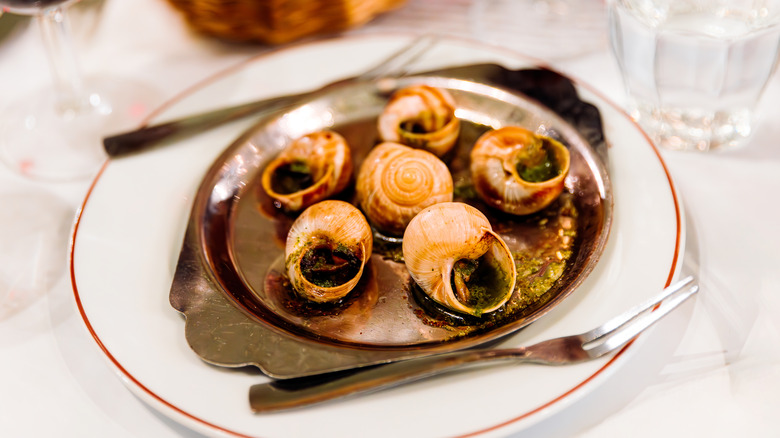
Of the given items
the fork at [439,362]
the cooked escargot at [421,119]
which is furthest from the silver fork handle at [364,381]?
the cooked escargot at [421,119]

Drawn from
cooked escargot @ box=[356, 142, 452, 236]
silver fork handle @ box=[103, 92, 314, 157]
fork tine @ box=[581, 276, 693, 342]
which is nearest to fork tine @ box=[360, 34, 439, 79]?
silver fork handle @ box=[103, 92, 314, 157]

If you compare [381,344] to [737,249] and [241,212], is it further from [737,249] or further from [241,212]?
[737,249]

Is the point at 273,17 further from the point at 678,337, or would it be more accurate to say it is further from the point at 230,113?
the point at 678,337

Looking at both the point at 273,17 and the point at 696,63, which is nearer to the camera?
the point at 696,63

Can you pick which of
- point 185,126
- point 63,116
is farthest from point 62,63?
point 185,126

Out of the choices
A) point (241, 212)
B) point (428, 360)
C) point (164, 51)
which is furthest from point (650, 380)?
point (164, 51)

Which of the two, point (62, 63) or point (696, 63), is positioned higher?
point (696, 63)
